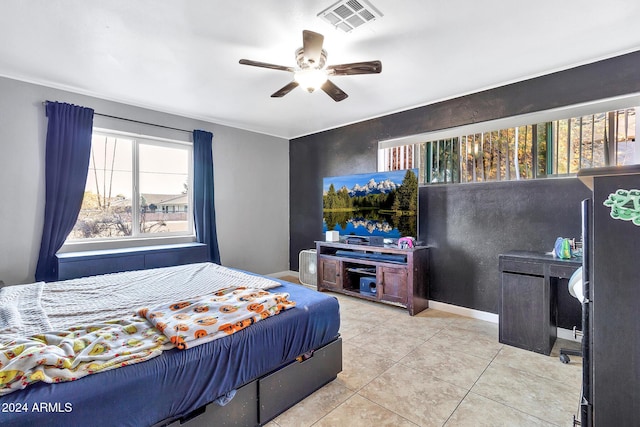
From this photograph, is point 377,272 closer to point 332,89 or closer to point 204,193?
point 332,89

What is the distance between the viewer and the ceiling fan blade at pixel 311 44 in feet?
6.24

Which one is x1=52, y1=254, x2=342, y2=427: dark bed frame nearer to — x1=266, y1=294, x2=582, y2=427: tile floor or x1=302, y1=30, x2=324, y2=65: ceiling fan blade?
→ x1=266, y1=294, x2=582, y2=427: tile floor

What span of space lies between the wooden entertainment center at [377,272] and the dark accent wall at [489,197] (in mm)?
345

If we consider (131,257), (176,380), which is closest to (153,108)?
(131,257)

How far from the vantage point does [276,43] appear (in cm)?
238

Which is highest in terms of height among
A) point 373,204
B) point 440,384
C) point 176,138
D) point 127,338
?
point 176,138

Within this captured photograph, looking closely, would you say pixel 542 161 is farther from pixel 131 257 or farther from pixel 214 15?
pixel 131 257

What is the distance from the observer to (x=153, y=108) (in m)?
3.83

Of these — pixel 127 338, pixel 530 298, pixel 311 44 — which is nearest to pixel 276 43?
pixel 311 44

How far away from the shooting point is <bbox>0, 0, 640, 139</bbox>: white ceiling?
1.98 metres

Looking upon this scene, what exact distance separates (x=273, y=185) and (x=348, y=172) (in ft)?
4.74

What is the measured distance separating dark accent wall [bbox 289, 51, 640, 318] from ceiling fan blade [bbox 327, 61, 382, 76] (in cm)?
171

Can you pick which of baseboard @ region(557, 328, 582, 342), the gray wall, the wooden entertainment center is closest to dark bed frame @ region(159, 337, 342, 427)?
the wooden entertainment center

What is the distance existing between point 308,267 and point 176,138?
108 inches
